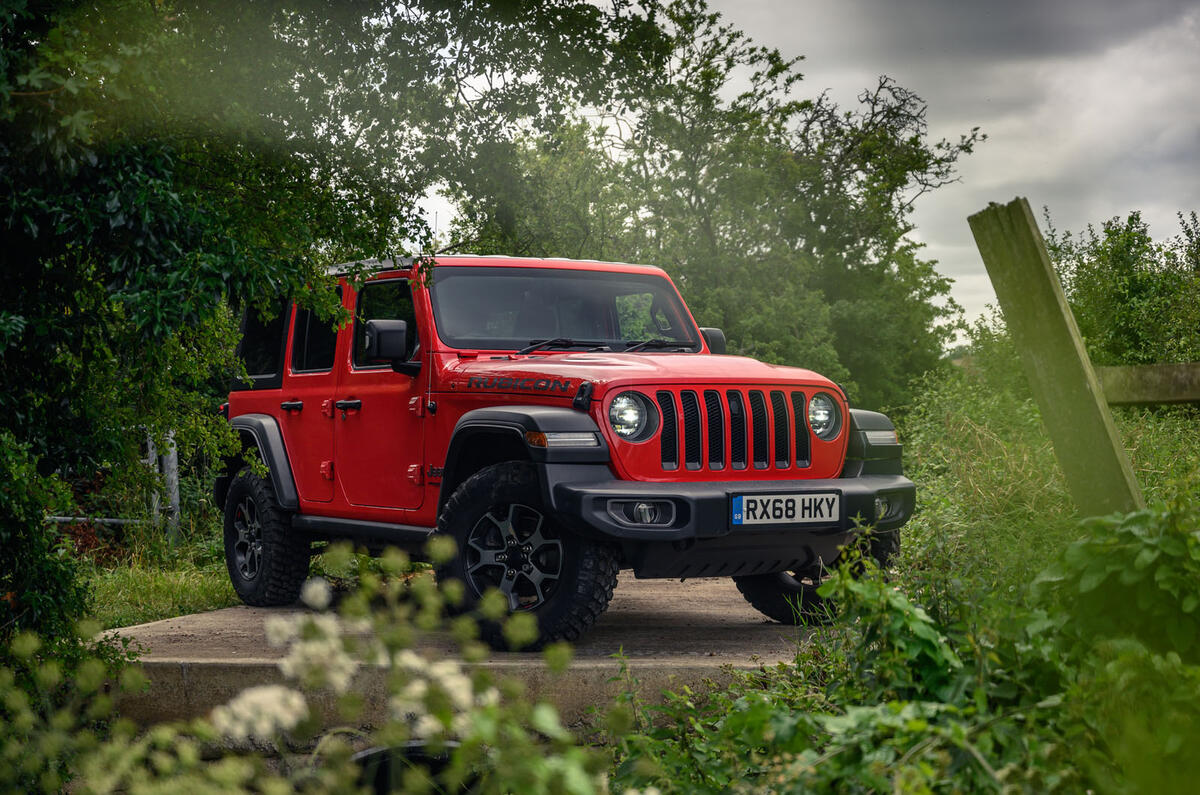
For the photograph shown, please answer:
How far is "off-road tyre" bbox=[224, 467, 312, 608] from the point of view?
815 cm

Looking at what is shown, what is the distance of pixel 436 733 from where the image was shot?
7.41 feet

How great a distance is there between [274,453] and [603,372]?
10.3ft

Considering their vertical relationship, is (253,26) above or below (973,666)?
above

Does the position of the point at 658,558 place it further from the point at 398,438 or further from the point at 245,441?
the point at 245,441

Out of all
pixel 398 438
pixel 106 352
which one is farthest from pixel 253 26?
pixel 398 438

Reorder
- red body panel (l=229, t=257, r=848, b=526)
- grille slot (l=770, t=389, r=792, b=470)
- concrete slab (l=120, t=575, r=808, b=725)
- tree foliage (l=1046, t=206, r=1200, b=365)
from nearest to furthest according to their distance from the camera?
concrete slab (l=120, t=575, r=808, b=725) → red body panel (l=229, t=257, r=848, b=526) → grille slot (l=770, t=389, r=792, b=470) → tree foliage (l=1046, t=206, r=1200, b=365)

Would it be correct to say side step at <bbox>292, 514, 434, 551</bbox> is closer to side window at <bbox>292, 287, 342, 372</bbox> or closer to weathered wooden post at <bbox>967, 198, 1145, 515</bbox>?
side window at <bbox>292, 287, 342, 372</bbox>

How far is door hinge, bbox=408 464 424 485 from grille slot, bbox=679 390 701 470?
5.29ft

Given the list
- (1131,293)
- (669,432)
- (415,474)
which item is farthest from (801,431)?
(1131,293)

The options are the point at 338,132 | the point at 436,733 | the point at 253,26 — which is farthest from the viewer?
the point at 338,132

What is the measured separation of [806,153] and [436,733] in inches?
1094

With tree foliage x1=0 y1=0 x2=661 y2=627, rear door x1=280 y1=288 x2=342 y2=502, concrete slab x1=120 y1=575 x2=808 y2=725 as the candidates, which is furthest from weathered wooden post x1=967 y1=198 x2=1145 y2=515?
rear door x1=280 y1=288 x2=342 y2=502

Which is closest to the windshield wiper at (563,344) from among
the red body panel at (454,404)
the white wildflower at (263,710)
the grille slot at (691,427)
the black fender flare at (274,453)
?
the red body panel at (454,404)

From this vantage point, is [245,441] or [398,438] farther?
[245,441]
